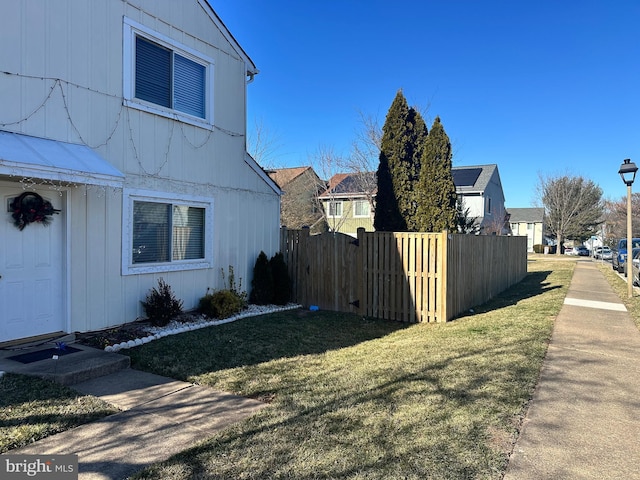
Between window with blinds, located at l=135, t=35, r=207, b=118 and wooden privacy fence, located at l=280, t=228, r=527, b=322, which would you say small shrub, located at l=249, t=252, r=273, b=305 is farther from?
window with blinds, located at l=135, t=35, r=207, b=118

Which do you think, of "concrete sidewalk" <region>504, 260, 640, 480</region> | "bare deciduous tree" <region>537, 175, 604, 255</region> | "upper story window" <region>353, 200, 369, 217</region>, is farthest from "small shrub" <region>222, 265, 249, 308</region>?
"bare deciduous tree" <region>537, 175, 604, 255</region>

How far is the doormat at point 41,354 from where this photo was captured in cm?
522

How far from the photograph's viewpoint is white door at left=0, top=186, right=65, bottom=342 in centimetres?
567

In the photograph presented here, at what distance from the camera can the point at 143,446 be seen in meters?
3.38

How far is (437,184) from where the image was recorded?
37.8 ft

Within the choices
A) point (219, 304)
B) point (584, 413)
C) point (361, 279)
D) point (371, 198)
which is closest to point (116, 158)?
point (219, 304)

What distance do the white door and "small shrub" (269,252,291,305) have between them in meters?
4.65

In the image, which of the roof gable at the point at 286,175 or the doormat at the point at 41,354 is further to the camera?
the roof gable at the point at 286,175

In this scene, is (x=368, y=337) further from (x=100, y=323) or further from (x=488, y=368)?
(x=100, y=323)

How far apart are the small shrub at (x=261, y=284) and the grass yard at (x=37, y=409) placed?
5.42 m

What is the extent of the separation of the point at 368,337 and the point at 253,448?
443cm

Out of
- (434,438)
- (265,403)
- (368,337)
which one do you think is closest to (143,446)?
(265,403)

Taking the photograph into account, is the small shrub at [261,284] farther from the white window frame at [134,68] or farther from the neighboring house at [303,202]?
the neighboring house at [303,202]

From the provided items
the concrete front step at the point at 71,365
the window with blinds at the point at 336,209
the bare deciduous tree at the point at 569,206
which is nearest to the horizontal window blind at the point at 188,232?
the concrete front step at the point at 71,365
